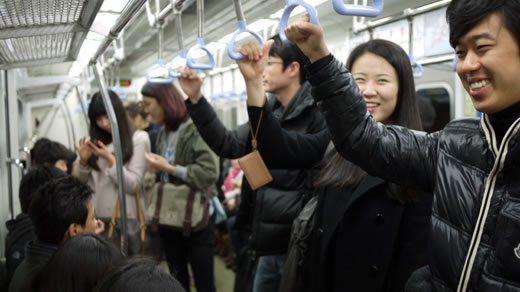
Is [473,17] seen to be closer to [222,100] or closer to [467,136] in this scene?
[467,136]

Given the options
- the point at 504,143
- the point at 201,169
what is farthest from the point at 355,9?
the point at 201,169

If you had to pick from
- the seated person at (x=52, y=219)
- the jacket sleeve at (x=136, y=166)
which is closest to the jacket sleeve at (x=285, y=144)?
the seated person at (x=52, y=219)

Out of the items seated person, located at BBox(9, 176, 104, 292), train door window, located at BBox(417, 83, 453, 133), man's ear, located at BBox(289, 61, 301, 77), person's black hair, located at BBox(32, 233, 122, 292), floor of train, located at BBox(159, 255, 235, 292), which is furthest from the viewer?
floor of train, located at BBox(159, 255, 235, 292)

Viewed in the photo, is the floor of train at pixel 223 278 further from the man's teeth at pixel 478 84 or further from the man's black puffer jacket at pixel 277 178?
the man's teeth at pixel 478 84

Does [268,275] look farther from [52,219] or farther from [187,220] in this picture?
[52,219]

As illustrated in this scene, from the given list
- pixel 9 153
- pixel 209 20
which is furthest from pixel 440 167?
pixel 9 153

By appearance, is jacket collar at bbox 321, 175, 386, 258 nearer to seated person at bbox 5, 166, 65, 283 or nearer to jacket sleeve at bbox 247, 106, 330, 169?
jacket sleeve at bbox 247, 106, 330, 169

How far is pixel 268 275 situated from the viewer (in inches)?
85.2

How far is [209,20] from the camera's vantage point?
1996 mm

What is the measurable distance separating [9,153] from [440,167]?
2.51 m

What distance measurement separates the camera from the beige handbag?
2760mm

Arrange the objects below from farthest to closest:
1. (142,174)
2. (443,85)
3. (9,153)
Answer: (443,85) → (142,174) → (9,153)

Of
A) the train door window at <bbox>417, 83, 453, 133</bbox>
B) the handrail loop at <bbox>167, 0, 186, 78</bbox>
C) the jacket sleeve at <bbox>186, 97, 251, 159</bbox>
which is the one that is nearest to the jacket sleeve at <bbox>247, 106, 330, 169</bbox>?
the jacket sleeve at <bbox>186, 97, 251, 159</bbox>

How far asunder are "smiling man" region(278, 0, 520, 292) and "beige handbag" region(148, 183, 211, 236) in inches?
71.6
